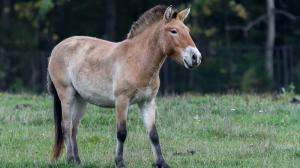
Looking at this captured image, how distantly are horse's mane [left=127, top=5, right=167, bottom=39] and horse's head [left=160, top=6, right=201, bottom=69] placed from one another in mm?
251

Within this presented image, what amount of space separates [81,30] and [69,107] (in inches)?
992

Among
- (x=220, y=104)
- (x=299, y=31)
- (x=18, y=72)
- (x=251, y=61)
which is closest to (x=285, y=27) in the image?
(x=299, y=31)

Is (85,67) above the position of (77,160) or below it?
above

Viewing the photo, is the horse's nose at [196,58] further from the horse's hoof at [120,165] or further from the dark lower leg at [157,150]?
the horse's hoof at [120,165]

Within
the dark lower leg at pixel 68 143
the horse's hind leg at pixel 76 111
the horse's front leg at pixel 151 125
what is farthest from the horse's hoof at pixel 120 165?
the horse's hind leg at pixel 76 111

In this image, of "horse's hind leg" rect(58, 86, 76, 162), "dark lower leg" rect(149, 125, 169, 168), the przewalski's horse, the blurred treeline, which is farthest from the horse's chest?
the blurred treeline

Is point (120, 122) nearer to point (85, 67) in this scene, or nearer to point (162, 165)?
point (162, 165)

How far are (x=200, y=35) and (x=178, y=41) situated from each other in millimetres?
25085

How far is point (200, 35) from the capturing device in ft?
119

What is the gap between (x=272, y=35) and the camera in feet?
107

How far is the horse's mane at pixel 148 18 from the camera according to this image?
11.7 m

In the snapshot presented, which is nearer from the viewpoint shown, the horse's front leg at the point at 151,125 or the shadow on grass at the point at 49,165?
the shadow on grass at the point at 49,165

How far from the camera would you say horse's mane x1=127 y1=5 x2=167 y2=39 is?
11703mm

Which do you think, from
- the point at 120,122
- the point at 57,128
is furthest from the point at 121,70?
the point at 57,128
